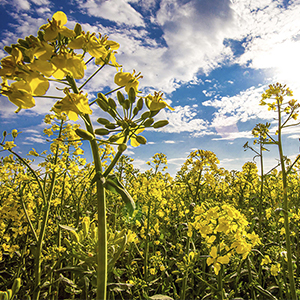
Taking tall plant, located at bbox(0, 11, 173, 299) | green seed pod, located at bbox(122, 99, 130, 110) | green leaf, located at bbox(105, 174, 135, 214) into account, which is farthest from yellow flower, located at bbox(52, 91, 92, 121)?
green leaf, located at bbox(105, 174, 135, 214)

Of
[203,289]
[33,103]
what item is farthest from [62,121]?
[203,289]

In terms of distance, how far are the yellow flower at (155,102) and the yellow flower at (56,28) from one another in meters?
0.48

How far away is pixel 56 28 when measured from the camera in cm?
84

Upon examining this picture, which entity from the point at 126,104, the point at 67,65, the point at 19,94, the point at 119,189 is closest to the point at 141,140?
the point at 126,104

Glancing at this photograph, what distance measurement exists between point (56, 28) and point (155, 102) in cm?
57

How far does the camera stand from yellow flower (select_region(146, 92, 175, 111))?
3.40 ft

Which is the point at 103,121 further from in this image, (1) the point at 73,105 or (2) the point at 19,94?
(2) the point at 19,94

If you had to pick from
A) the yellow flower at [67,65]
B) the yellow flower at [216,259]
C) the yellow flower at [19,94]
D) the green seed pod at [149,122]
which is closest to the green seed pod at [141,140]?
the green seed pod at [149,122]

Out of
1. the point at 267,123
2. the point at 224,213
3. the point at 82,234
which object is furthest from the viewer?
the point at 267,123

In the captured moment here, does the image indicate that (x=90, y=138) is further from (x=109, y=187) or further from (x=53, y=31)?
(x=53, y=31)

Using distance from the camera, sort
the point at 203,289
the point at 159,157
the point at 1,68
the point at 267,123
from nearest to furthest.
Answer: the point at 1,68 → the point at 203,289 → the point at 267,123 → the point at 159,157

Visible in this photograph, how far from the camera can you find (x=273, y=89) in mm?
3055

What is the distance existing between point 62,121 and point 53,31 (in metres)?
2.10

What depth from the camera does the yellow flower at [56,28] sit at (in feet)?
2.69
